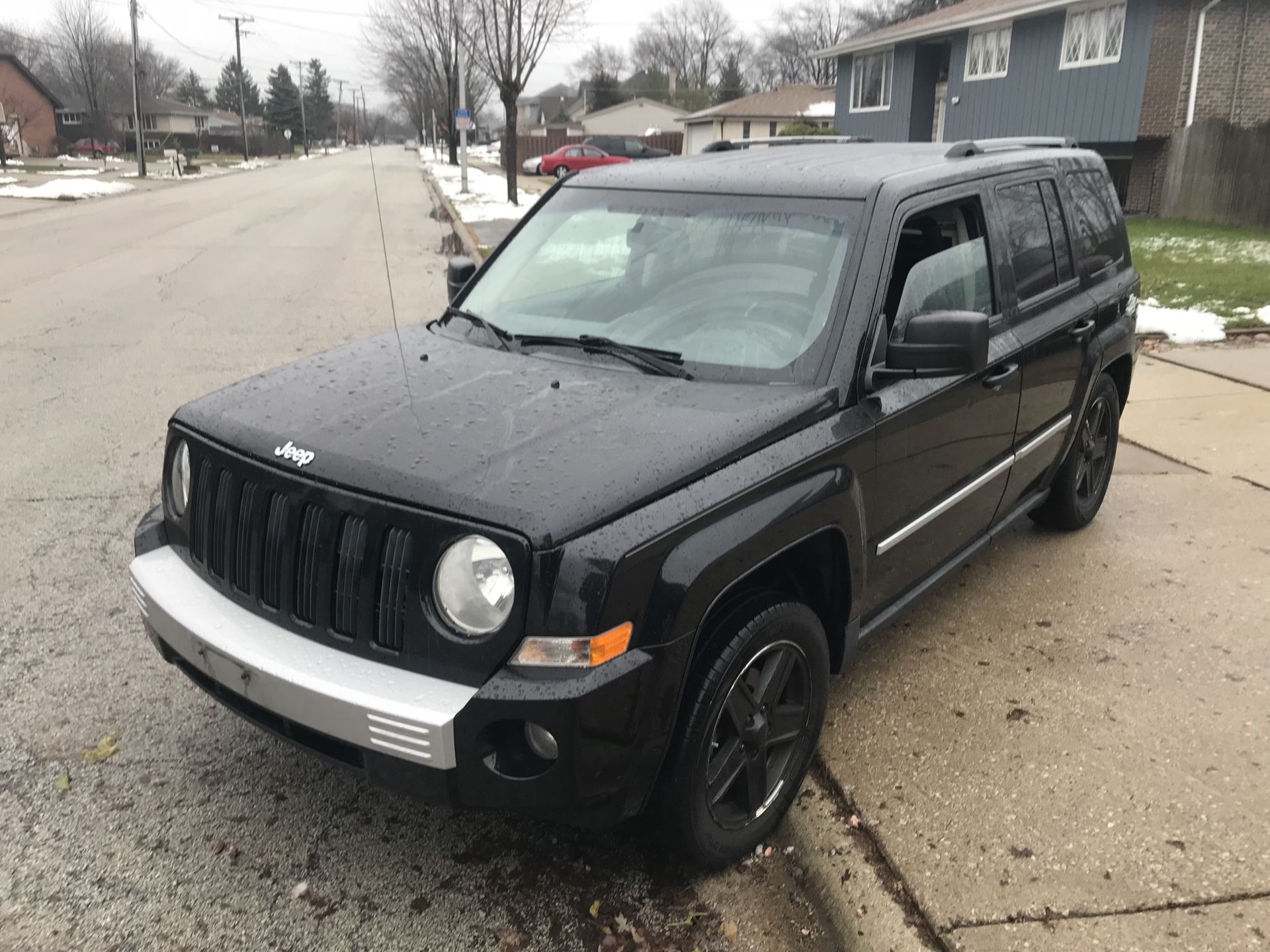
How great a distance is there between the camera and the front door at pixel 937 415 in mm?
3316

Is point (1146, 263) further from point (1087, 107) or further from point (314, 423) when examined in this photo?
point (314, 423)

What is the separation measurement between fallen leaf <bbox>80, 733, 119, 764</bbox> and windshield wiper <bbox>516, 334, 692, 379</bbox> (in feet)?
6.12

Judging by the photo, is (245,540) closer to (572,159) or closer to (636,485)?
(636,485)

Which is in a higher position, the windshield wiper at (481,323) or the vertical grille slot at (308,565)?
the windshield wiper at (481,323)

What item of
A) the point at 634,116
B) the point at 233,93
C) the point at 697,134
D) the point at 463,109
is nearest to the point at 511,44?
the point at 463,109

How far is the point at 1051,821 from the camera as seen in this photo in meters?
3.07

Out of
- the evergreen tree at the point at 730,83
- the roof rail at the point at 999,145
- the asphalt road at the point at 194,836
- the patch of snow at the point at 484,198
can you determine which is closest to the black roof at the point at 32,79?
the patch of snow at the point at 484,198

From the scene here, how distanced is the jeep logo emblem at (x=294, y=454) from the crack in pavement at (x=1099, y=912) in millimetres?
→ 1988

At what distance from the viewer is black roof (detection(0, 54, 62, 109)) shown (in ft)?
237

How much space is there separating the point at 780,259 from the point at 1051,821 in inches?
74.3

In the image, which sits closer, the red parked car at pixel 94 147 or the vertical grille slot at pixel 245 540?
the vertical grille slot at pixel 245 540

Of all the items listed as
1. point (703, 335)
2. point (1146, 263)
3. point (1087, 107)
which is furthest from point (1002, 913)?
point (1087, 107)

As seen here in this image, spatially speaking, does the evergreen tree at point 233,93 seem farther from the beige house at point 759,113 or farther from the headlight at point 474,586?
the headlight at point 474,586

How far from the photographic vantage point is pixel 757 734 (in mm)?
2902
